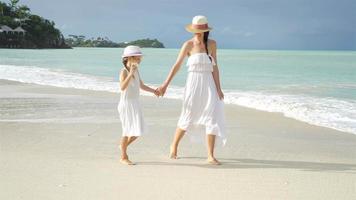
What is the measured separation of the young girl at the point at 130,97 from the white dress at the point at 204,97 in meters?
0.60

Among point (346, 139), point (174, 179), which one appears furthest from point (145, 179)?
point (346, 139)

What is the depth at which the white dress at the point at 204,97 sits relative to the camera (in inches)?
224

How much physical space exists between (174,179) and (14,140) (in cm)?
309

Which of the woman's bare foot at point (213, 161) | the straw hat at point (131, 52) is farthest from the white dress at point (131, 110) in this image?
the woman's bare foot at point (213, 161)

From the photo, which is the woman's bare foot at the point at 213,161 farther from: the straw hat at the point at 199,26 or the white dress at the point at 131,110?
the straw hat at the point at 199,26

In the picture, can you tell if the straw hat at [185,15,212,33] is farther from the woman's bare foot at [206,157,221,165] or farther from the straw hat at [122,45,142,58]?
the woman's bare foot at [206,157,221,165]

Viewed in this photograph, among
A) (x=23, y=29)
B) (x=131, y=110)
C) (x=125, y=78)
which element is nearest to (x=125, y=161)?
(x=131, y=110)

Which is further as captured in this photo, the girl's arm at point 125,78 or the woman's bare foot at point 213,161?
the woman's bare foot at point 213,161

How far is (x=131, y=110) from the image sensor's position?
563 cm

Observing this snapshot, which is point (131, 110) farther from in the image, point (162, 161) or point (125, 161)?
point (162, 161)

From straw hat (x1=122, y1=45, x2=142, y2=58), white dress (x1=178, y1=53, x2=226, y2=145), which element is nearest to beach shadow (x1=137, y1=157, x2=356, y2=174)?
white dress (x1=178, y1=53, x2=226, y2=145)

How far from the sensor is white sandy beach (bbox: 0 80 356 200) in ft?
14.6

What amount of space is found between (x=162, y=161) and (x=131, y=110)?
0.71 m

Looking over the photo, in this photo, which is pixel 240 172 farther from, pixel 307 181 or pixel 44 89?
pixel 44 89
